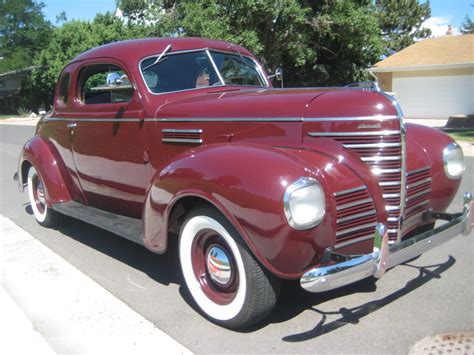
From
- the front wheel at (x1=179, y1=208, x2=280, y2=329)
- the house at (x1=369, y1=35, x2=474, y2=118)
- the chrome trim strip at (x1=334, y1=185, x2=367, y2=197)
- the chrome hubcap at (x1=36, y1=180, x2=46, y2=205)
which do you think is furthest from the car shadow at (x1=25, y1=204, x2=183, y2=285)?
the house at (x1=369, y1=35, x2=474, y2=118)

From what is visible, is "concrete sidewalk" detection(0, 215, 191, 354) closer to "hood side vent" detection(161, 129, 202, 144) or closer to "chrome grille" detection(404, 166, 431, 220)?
"hood side vent" detection(161, 129, 202, 144)

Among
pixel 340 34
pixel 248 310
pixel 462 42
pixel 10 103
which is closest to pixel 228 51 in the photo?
pixel 248 310

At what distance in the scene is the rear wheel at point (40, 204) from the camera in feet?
19.0

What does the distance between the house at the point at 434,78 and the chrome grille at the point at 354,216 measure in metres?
19.9

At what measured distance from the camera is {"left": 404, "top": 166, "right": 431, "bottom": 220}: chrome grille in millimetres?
3490

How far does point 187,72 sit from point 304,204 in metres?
2.15

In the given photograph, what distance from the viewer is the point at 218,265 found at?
131 inches

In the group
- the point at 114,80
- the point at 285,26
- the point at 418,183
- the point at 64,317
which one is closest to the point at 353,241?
the point at 418,183

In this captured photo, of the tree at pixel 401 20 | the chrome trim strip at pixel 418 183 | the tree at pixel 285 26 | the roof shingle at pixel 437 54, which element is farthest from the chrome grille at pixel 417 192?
the tree at pixel 401 20

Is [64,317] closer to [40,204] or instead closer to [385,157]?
[385,157]

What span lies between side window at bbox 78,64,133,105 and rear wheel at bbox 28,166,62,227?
1.28 m

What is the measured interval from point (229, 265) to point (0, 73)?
48.9m

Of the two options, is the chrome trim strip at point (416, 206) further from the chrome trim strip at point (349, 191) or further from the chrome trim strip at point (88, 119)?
the chrome trim strip at point (88, 119)

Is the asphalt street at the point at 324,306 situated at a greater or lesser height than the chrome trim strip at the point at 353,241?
lesser
